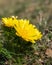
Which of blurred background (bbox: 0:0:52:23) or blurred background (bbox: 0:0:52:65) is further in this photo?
blurred background (bbox: 0:0:52:23)

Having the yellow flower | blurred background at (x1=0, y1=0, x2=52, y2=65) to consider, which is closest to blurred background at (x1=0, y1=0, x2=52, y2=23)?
blurred background at (x1=0, y1=0, x2=52, y2=65)

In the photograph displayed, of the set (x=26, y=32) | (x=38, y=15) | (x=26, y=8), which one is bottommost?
(x=26, y=32)

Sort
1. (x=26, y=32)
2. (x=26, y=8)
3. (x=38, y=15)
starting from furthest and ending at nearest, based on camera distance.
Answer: (x=26, y=8)
(x=38, y=15)
(x=26, y=32)

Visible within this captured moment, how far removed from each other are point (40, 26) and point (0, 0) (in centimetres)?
547

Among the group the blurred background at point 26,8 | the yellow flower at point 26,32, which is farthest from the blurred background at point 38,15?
the yellow flower at point 26,32

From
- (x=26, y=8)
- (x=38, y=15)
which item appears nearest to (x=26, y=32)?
(x=38, y=15)

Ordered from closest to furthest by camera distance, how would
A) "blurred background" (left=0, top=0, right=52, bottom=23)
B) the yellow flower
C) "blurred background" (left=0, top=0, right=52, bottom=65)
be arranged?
the yellow flower, "blurred background" (left=0, top=0, right=52, bottom=65), "blurred background" (left=0, top=0, right=52, bottom=23)

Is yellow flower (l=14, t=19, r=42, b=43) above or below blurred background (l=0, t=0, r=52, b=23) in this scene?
below

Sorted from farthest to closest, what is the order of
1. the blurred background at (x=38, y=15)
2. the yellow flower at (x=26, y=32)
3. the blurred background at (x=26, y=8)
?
1. the blurred background at (x=26, y=8)
2. the blurred background at (x=38, y=15)
3. the yellow flower at (x=26, y=32)

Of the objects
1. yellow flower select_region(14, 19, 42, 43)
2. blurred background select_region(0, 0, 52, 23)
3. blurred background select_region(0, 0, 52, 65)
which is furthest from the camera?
blurred background select_region(0, 0, 52, 23)

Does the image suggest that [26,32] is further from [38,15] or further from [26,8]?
[26,8]

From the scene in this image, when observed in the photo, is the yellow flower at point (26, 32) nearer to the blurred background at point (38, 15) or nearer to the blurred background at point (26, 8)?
the blurred background at point (38, 15)

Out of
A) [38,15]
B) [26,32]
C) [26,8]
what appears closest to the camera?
[26,32]

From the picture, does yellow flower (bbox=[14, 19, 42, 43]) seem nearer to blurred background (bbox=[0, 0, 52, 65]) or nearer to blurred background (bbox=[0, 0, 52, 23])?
blurred background (bbox=[0, 0, 52, 65])
